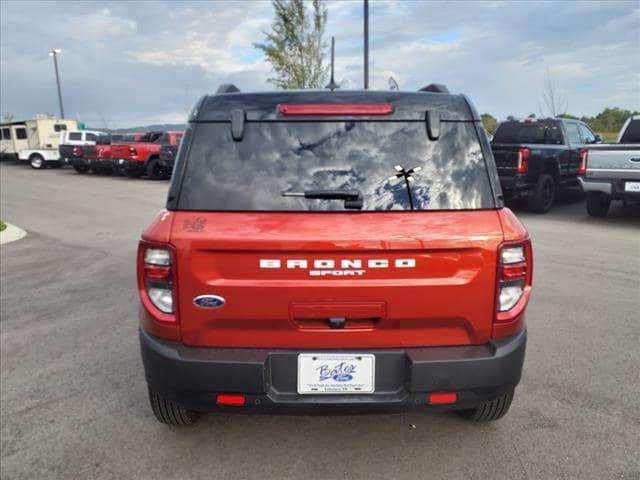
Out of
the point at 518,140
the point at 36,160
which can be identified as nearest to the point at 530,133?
the point at 518,140

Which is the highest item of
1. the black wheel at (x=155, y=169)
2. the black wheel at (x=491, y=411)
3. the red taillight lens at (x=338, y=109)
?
the red taillight lens at (x=338, y=109)

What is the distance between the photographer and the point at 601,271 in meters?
6.27

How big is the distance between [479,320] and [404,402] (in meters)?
0.50

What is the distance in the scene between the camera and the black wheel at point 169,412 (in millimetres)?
2727

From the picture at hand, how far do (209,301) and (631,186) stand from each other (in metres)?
9.12

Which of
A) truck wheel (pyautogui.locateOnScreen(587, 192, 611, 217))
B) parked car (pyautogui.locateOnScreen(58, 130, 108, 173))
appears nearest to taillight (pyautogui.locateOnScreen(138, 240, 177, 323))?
truck wheel (pyautogui.locateOnScreen(587, 192, 611, 217))

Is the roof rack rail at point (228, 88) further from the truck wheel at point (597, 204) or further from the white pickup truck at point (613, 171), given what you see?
the truck wheel at point (597, 204)

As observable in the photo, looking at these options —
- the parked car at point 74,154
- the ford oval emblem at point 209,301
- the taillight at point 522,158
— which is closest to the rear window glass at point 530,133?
the taillight at point 522,158

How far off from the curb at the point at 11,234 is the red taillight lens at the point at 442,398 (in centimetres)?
860

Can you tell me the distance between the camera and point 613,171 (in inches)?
363

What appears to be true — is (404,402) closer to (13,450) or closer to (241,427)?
(241,427)

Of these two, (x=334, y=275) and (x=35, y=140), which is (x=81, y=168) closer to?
(x=35, y=140)

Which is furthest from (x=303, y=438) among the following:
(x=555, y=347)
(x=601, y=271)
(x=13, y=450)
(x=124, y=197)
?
(x=124, y=197)

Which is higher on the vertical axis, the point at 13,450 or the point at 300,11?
the point at 300,11
